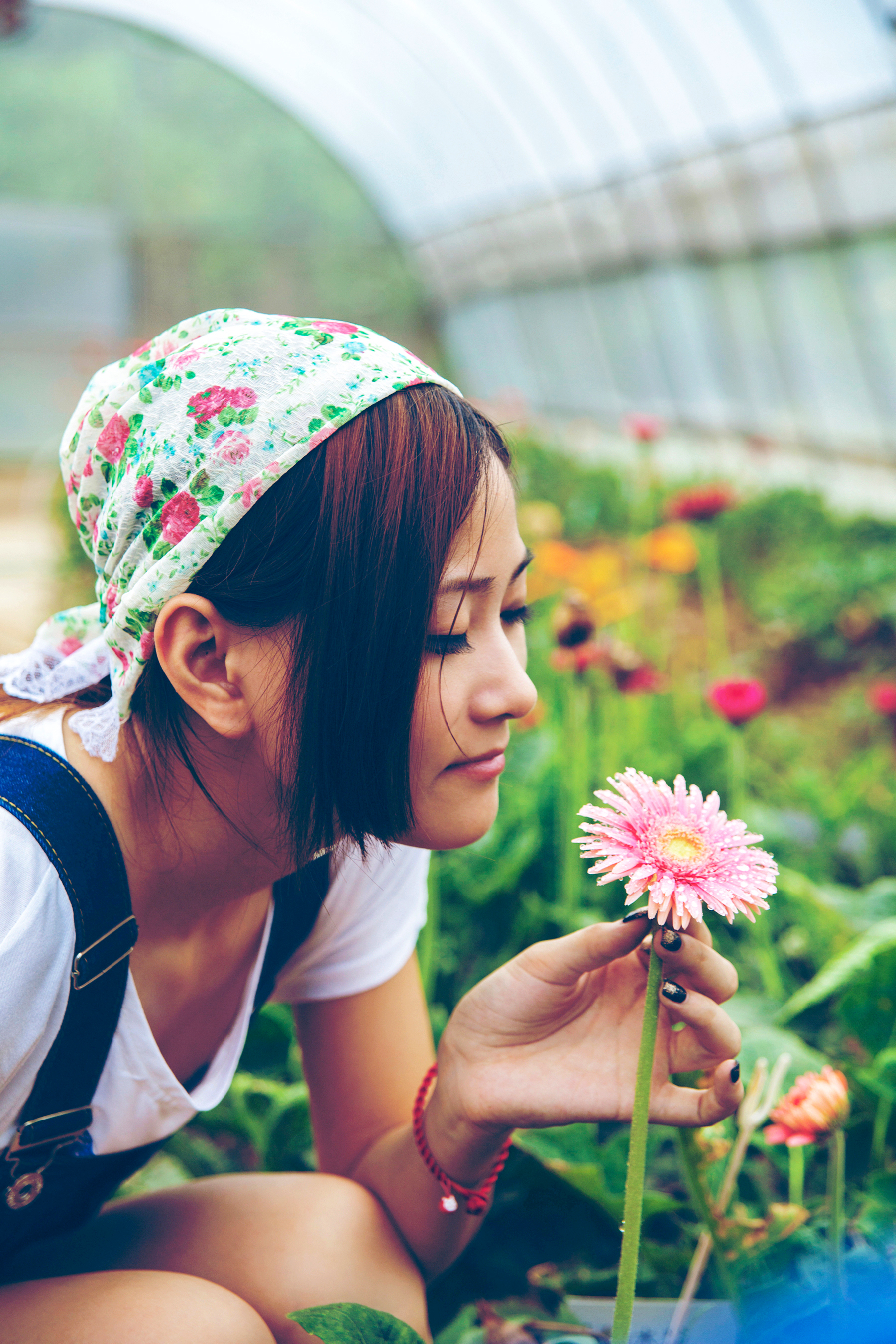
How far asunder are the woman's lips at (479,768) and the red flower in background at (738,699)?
80 centimetres

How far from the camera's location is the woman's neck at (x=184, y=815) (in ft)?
2.93

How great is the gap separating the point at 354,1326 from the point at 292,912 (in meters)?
0.37

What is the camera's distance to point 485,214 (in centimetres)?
968

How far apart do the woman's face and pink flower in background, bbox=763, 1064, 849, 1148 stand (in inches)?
13.6

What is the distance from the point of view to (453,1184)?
97 centimetres

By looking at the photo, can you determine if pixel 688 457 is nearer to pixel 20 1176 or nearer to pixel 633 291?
pixel 633 291

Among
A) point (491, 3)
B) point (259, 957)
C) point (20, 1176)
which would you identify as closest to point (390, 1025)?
point (259, 957)

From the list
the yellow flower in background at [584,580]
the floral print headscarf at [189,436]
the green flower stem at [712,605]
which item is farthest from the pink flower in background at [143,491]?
the green flower stem at [712,605]

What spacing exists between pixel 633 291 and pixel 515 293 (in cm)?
233

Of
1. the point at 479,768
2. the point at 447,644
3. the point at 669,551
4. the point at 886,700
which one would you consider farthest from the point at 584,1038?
the point at 669,551

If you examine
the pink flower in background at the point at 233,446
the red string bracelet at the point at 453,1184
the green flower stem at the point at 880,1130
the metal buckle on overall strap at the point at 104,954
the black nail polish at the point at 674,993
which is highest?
the pink flower in background at the point at 233,446

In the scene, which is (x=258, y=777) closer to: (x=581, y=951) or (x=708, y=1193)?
(x=581, y=951)

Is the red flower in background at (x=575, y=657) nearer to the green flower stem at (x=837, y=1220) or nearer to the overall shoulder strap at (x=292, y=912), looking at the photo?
the overall shoulder strap at (x=292, y=912)

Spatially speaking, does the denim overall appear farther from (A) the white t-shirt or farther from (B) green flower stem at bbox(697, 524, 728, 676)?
(B) green flower stem at bbox(697, 524, 728, 676)
